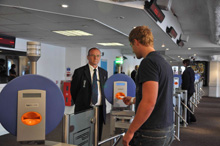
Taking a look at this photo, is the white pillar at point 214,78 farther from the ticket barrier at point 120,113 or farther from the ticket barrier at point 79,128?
the ticket barrier at point 79,128

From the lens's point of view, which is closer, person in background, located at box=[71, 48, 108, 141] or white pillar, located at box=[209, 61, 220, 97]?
person in background, located at box=[71, 48, 108, 141]

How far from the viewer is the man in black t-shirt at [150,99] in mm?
1527

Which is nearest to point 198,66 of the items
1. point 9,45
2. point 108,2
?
point 9,45

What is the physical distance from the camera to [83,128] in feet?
5.90

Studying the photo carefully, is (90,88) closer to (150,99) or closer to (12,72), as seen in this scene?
(150,99)

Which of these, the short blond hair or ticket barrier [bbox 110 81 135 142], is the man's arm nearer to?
the short blond hair

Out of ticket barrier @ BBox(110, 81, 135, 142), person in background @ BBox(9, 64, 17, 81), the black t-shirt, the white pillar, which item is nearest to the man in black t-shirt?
the black t-shirt

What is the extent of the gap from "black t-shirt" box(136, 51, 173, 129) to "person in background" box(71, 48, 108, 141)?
1.39m

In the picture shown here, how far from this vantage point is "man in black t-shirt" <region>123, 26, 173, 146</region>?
5.01 ft

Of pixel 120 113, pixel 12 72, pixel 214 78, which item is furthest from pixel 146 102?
pixel 214 78

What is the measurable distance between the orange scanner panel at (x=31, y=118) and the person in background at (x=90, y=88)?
55.4 inches

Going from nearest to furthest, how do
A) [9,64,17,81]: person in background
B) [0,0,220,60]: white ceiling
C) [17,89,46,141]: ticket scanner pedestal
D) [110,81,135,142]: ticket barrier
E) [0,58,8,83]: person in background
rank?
[17,89,46,141]: ticket scanner pedestal → [110,81,135,142]: ticket barrier → [0,0,220,60]: white ceiling → [0,58,8,83]: person in background → [9,64,17,81]: person in background

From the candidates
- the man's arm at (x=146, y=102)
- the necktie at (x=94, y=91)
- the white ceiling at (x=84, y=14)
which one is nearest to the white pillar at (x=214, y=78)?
the white ceiling at (x=84, y=14)

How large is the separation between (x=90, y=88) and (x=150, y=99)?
159 cm
